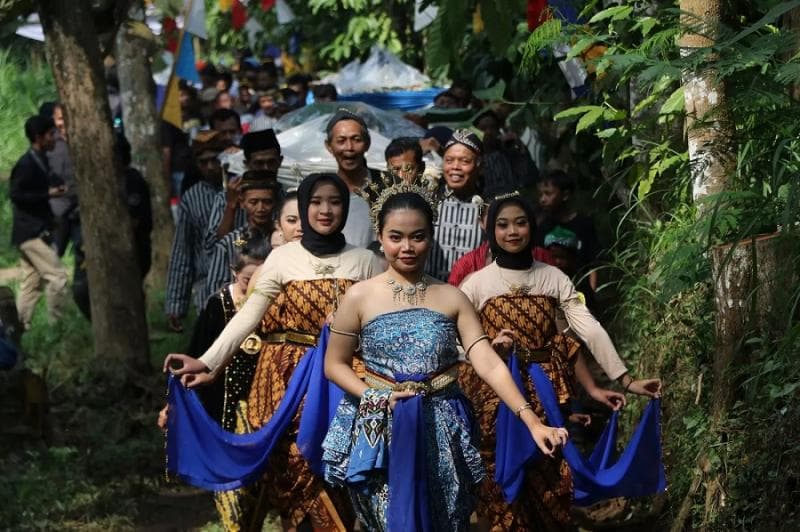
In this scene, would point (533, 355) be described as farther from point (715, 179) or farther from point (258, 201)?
point (258, 201)

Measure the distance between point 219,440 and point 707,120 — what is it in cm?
273

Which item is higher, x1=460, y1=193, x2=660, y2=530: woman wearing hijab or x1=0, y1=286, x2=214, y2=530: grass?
x1=460, y1=193, x2=660, y2=530: woman wearing hijab

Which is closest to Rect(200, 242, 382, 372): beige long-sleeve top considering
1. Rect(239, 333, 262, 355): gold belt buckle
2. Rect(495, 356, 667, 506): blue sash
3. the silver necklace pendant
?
Rect(239, 333, 262, 355): gold belt buckle

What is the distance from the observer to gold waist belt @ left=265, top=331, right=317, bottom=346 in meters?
7.22

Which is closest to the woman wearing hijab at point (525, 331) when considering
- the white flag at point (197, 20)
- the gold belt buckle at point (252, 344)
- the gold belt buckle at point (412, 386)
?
the gold belt buckle at point (252, 344)

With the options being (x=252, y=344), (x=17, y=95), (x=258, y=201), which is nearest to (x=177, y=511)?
(x=252, y=344)

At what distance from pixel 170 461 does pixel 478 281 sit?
1724mm

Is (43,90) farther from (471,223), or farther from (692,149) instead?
(692,149)

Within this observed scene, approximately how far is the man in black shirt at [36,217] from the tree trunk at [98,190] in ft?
8.86

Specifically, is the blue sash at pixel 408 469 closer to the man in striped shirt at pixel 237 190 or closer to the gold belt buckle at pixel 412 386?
the gold belt buckle at pixel 412 386

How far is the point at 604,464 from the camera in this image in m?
7.05

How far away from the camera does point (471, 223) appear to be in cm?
883

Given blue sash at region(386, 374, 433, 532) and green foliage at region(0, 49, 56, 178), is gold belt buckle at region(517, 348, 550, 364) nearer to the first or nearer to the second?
blue sash at region(386, 374, 433, 532)

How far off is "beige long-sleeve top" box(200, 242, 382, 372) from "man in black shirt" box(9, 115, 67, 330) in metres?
6.36
